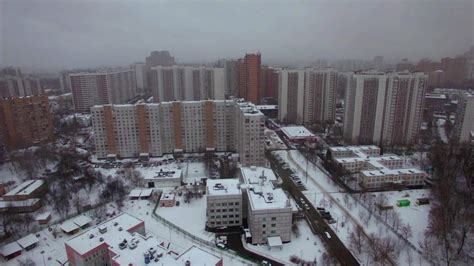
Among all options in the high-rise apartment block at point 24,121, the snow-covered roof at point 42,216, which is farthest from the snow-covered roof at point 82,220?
the high-rise apartment block at point 24,121

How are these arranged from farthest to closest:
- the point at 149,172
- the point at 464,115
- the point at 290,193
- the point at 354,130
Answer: the point at 354,130
the point at 464,115
the point at 149,172
the point at 290,193

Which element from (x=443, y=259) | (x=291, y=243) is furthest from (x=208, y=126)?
(x=443, y=259)

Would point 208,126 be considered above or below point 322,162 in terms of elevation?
above

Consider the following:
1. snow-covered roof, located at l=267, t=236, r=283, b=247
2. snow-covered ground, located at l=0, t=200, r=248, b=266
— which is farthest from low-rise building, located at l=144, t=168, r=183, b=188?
snow-covered roof, located at l=267, t=236, r=283, b=247

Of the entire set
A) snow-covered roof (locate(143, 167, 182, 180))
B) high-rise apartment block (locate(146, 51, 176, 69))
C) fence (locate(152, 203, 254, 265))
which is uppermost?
high-rise apartment block (locate(146, 51, 176, 69))

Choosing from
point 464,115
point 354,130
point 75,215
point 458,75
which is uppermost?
point 458,75

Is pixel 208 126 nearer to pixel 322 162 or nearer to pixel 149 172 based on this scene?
pixel 149 172

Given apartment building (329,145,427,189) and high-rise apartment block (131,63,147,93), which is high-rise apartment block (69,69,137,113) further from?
apartment building (329,145,427,189)
